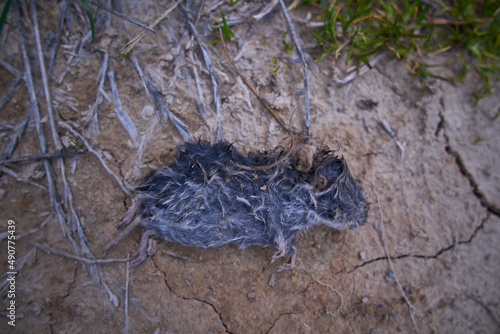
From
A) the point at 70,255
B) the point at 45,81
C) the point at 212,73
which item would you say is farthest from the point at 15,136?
the point at 212,73

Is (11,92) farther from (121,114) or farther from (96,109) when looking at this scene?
(121,114)

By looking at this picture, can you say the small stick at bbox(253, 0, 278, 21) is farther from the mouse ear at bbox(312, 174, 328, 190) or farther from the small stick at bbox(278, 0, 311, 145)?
the mouse ear at bbox(312, 174, 328, 190)

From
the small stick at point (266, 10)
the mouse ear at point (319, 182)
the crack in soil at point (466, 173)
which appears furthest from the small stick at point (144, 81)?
the crack in soil at point (466, 173)

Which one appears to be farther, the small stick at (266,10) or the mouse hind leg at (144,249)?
the small stick at (266,10)

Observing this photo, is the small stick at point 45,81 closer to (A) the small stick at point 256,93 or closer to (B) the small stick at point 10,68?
(B) the small stick at point 10,68

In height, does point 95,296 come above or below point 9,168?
below

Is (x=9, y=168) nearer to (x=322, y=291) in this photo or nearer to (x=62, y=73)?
(x=62, y=73)

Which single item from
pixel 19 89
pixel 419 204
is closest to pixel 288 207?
pixel 419 204
